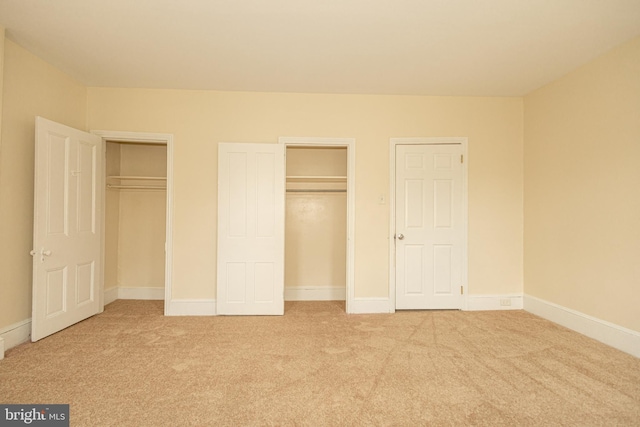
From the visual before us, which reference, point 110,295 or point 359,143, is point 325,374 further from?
point 110,295

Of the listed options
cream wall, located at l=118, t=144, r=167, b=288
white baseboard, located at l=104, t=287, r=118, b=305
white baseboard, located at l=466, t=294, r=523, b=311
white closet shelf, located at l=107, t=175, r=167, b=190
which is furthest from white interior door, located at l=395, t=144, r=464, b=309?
white baseboard, located at l=104, t=287, r=118, b=305

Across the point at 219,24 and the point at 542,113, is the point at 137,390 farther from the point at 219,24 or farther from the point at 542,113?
the point at 542,113

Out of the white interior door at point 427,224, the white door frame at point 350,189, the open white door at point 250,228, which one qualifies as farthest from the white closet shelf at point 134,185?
the white interior door at point 427,224

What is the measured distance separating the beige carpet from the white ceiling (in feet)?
9.24

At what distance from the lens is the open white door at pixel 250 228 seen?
13.4 feet

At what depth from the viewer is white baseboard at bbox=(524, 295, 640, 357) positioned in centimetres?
298

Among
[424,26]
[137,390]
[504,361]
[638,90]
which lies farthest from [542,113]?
[137,390]

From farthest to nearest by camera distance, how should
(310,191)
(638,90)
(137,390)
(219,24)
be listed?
(310,191)
(638,90)
(219,24)
(137,390)

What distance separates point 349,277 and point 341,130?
1.91 metres

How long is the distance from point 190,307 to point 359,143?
9.77 feet

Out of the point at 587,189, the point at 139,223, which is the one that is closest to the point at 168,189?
the point at 139,223

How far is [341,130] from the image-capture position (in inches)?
170

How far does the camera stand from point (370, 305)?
4.28 m

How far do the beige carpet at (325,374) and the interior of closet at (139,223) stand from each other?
1.06 metres
